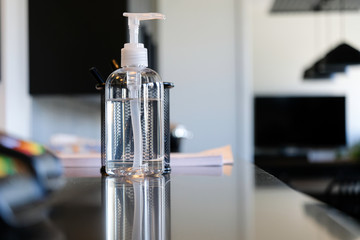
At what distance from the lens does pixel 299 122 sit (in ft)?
20.1

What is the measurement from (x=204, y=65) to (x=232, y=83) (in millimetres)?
232

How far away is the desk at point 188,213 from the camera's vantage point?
0.28 metres

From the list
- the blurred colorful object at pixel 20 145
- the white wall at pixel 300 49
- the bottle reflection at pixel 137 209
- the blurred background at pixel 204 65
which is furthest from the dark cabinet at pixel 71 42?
the white wall at pixel 300 49

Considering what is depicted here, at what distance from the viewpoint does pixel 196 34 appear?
315cm

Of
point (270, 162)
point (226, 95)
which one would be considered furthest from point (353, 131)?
point (226, 95)

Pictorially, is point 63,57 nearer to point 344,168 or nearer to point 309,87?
point 344,168

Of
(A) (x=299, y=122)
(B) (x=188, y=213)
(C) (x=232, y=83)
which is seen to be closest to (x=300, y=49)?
(A) (x=299, y=122)

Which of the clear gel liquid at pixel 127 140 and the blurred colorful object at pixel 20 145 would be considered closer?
the blurred colorful object at pixel 20 145

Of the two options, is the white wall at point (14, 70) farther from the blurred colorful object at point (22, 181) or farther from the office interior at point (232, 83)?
the blurred colorful object at point (22, 181)

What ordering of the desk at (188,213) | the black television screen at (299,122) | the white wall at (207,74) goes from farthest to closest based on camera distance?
the black television screen at (299,122) → the white wall at (207,74) → the desk at (188,213)

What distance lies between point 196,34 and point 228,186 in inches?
106

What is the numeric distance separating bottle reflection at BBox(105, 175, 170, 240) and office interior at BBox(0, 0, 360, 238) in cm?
118

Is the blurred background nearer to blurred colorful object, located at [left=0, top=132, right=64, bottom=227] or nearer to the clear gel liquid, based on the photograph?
the clear gel liquid

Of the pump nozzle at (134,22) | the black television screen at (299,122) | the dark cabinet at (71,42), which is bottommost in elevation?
the black television screen at (299,122)
